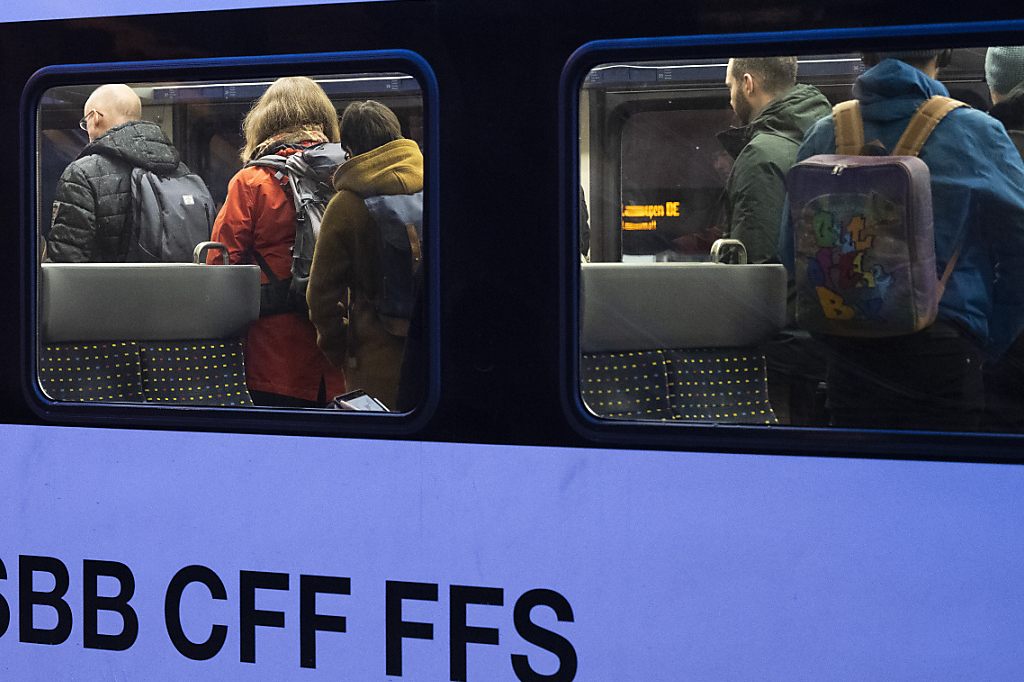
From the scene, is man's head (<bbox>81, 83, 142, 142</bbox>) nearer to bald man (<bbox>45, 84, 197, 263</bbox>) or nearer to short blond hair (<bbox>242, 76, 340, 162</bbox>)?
bald man (<bbox>45, 84, 197, 263</bbox>)

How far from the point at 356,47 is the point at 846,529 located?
135cm

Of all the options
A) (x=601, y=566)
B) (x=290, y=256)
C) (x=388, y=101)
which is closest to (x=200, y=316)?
(x=290, y=256)

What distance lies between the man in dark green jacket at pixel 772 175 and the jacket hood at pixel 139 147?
4.12 feet

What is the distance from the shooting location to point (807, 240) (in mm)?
2434

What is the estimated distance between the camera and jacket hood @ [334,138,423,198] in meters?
2.61

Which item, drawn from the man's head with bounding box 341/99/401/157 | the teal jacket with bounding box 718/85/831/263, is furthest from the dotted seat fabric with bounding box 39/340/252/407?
the teal jacket with bounding box 718/85/831/263

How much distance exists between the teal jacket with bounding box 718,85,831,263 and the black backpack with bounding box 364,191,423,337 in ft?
2.09

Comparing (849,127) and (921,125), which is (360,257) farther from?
(921,125)

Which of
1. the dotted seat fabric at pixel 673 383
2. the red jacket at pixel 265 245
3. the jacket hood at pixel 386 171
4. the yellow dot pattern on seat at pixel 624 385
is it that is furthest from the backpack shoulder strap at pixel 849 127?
the red jacket at pixel 265 245

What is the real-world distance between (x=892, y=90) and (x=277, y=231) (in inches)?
53.1

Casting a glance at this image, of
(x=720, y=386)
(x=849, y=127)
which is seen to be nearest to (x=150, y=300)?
(x=720, y=386)

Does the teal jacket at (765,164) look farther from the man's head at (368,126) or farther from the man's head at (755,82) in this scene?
the man's head at (368,126)

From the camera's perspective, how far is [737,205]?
2479 mm

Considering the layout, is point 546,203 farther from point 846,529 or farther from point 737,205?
point 846,529
